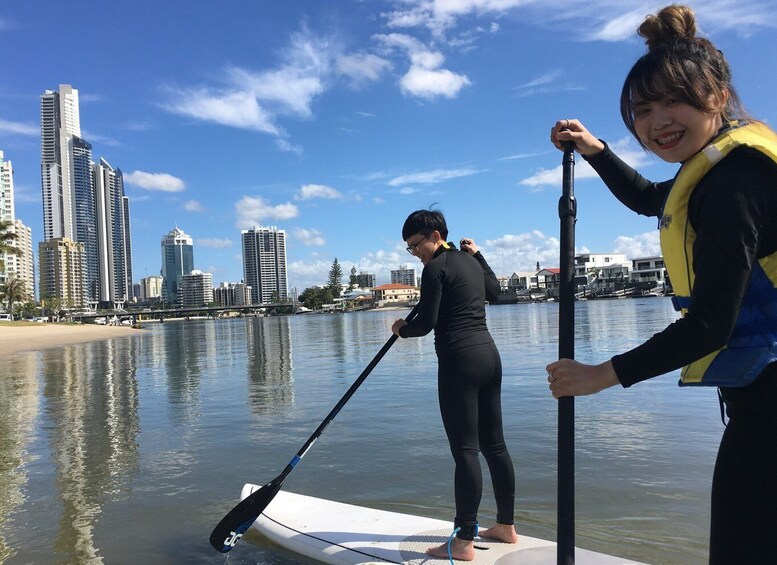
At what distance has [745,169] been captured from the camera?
1254 mm

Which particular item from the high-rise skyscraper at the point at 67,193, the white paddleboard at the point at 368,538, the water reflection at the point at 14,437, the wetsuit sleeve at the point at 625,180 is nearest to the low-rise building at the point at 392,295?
the high-rise skyscraper at the point at 67,193

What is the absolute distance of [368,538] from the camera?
3.66 m

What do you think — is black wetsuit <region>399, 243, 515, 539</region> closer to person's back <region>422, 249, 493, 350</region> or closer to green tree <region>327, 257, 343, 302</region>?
person's back <region>422, 249, 493, 350</region>

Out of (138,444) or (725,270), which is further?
(138,444)

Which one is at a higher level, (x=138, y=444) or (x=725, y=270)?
(x=725, y=270)

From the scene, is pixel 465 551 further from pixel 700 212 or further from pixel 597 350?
pixel 597 350

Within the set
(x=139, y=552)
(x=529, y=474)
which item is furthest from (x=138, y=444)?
(x=529, y=474)

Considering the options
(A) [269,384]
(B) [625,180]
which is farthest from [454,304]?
(A) [269,384]

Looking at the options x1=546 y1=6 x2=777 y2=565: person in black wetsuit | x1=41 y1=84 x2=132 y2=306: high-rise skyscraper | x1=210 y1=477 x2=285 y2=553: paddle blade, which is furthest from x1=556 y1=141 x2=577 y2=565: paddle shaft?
x1=41 y1=84 x2=132 y2=306: high-rise skyscraper

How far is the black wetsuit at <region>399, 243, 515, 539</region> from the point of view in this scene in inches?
127

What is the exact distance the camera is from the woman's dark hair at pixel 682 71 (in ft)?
4.61

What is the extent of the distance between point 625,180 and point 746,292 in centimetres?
97

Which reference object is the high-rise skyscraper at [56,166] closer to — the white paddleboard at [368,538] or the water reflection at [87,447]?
the water reflection at [87,447]

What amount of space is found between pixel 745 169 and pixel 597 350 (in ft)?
58.7
